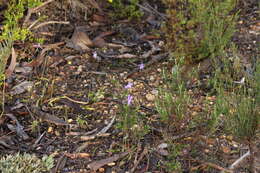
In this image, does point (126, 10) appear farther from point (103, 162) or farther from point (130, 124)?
point (103, 162)

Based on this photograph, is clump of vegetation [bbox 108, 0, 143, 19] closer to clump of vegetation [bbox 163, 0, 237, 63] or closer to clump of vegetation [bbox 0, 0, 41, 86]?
clump of vegetation [bbox 163, 0, 237, 63]

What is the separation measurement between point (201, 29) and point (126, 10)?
1057 mm

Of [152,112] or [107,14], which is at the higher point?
[107,14]

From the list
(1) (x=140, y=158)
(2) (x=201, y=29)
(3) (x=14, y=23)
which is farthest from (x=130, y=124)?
(3) (x=14, y=23)

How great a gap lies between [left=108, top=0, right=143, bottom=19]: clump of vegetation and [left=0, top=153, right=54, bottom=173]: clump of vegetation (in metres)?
2.23

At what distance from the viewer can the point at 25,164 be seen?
266 centimetres

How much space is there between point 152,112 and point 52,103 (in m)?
0.78

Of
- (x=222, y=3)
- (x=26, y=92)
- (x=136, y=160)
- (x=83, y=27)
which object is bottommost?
Result: (x=136, y=160)

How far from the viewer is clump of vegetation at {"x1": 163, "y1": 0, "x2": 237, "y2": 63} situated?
3584mm

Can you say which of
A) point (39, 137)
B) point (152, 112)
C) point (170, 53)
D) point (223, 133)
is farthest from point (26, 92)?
point (223, 133)

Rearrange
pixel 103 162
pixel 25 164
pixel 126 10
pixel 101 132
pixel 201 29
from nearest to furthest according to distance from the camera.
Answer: pixel 25 164 → pixel 103 162 → pixel 101 132 → pixel 201 29 → pixel 126 10

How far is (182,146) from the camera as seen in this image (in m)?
2.87

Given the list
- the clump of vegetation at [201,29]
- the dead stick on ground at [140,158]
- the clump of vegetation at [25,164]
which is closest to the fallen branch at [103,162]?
the dead stick on ground at [140,158]

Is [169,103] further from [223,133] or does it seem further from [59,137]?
[59,137]
